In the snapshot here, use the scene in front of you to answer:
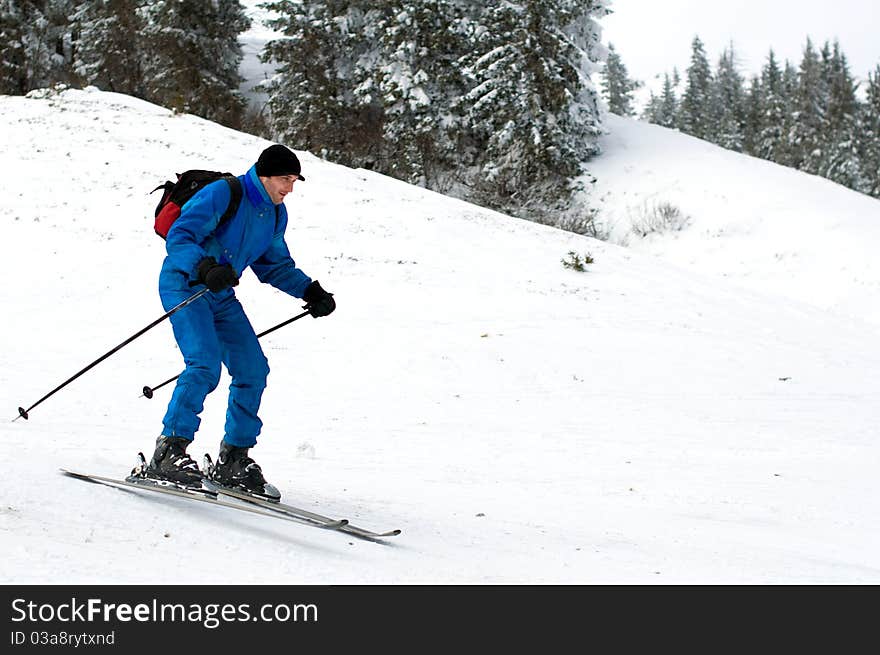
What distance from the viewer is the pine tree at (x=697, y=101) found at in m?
71.9

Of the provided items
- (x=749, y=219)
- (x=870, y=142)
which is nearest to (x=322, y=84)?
(x=749, y=219)

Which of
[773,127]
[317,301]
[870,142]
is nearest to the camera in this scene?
[317,301]

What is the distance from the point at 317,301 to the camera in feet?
17.9

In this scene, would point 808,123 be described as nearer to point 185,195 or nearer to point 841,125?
point 841,125

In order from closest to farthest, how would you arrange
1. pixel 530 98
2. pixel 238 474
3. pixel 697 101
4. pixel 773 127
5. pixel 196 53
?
pixel 238 474 → pixel 530 98 → pixel 196 53 → pixel 773 127 → pixel 697 101

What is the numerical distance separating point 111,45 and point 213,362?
3472cm

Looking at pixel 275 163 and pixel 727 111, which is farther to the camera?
pixel 727 111

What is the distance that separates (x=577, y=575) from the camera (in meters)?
4.12

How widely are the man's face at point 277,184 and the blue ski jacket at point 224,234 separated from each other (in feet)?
0.10

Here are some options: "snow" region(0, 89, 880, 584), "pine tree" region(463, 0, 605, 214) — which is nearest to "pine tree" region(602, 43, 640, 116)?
"pine tree" region(463, 0, 605, 214)

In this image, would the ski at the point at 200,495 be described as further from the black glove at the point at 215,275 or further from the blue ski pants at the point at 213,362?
the black glove at the point at 215,275

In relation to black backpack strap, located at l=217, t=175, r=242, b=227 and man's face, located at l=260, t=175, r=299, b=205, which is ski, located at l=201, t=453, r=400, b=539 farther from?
man's face, located at l=260, t=175, r=299, b=205
